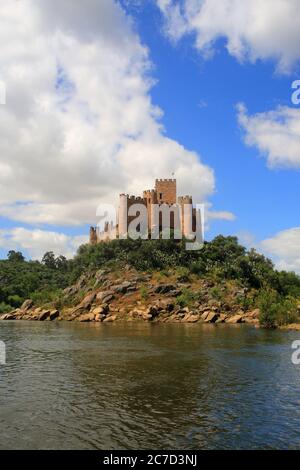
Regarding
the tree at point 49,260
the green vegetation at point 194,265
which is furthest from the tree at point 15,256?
the green vegetation at point 194,265

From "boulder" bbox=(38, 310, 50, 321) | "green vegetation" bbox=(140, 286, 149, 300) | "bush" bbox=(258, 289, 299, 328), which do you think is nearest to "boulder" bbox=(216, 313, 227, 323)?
"bush" bbox=(258, 289, 299, 328)

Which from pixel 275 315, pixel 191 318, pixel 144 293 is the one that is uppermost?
pixel 144 293

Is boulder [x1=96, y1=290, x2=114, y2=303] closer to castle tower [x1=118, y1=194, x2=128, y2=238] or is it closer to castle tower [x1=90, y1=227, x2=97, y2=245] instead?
castle tower [x1=118, y1=194, x2=128, y2=238]

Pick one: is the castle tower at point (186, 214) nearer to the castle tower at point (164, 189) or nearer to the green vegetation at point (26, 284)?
the castle tower at point (164, 189)

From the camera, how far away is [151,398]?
20828mm

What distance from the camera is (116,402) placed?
2012cm

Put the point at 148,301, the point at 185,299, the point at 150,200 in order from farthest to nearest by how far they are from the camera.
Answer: the point at 150,200 < the point at 148,301 < the point at 185,299

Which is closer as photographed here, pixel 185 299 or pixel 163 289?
pixel 185 299

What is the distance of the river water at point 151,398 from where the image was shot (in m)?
15.4

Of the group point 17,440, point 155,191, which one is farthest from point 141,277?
point 17,440

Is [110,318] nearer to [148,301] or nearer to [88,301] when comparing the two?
[148,301]

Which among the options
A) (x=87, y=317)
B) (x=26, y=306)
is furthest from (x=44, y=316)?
(x=26, y=306)
